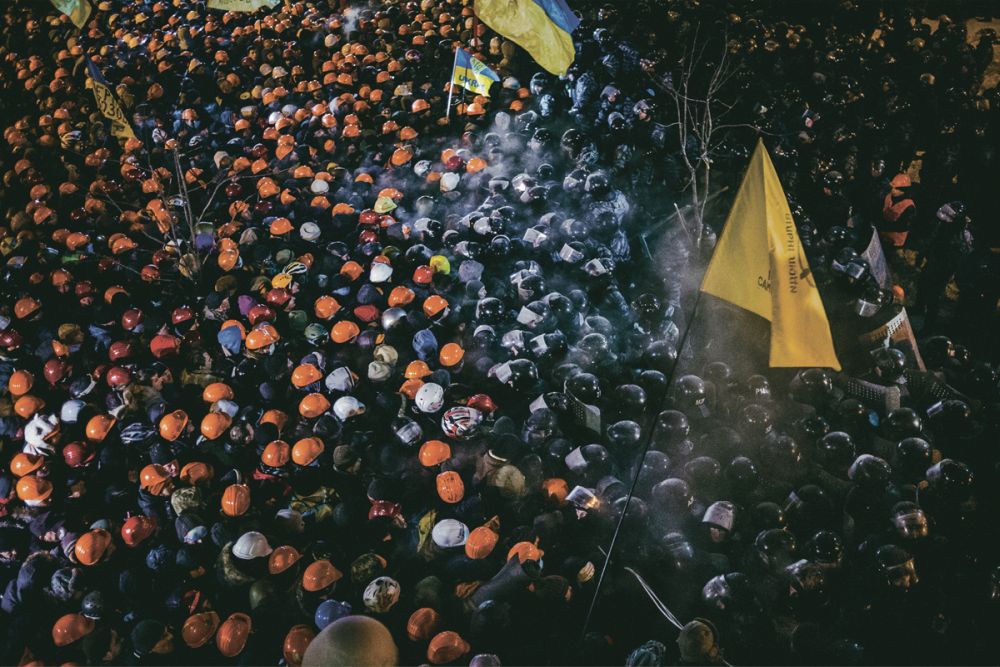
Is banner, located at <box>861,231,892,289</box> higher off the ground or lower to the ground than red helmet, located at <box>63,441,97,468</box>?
higher

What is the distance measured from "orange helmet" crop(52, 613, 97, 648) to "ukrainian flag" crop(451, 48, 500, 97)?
330 inches

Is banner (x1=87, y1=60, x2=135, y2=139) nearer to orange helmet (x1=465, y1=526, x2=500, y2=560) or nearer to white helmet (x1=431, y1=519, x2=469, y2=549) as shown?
white helmet (x1=431, y1=519, x2=469, y2=549)

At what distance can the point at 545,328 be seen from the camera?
681cm

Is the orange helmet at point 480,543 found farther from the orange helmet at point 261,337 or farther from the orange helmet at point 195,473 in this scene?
the orange helmet at point 261,337

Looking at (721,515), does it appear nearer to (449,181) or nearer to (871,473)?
(871,473)

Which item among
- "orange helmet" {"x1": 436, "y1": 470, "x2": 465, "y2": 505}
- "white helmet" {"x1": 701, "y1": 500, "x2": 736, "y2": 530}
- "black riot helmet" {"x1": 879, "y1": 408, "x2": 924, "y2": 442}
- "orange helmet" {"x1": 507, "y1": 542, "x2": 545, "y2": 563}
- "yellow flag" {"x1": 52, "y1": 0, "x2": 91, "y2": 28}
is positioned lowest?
"orange helmet" {"x1": 507, "y1": 542, "x2": 545, "y2": 563}

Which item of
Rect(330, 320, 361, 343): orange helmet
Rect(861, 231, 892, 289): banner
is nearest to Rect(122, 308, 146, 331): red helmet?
Rect(330, 320, 361, 343): orange helmet

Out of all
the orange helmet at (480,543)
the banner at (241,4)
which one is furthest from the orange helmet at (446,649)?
the banner at (241,4)

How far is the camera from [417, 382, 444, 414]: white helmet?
6.09 metres

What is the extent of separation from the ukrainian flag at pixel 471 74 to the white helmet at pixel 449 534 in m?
7.08

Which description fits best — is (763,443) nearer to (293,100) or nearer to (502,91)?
(502,91)

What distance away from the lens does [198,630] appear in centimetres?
470

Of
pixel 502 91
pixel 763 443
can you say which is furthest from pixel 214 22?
pixel 763 443

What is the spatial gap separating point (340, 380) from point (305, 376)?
429 mm
